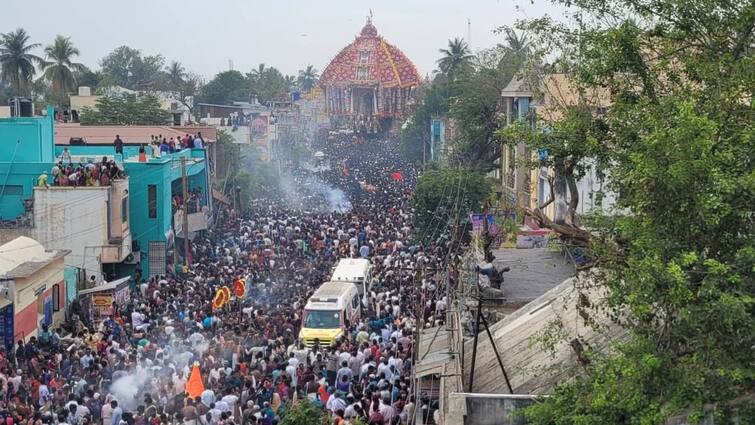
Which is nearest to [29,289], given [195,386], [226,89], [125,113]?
[195,386]

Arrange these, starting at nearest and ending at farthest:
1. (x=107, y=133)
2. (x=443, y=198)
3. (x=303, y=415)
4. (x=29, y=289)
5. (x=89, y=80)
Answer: (x=303, y=415) → (x=29, y=289) → (x=443, y=198) → (x=107, y=133) → (x=89, y=80)

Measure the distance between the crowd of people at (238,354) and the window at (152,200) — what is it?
205 cm

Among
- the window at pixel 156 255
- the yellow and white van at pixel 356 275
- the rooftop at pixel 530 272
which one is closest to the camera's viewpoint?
the rooftop at pixel 530 272

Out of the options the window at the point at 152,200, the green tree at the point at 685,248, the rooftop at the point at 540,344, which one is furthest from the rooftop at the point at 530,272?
the window at the point at 152,200

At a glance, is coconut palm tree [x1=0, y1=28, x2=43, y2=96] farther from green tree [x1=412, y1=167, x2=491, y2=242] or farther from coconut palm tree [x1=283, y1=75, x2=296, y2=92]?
coconut palm tree [x1=283, y1=75, x2=296, y2=92]

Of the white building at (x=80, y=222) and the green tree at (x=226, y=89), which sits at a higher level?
the green tree at (x=226, y=89)

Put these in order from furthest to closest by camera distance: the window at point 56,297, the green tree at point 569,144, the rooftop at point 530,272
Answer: the window at point 56,297 → the rooftop at point 530,272 → the green tree at point 569,144

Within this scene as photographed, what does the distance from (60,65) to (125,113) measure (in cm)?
1164

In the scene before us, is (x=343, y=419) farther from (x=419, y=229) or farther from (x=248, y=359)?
(x=419, y=229)

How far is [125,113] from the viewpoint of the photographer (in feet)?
186

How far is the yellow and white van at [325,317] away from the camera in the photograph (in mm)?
21734

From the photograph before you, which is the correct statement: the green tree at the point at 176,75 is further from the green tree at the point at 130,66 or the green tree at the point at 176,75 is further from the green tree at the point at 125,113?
the green tree at the point at 125,113

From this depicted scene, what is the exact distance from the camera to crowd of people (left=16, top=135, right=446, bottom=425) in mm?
16141

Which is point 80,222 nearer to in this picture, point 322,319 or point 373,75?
point 322,319
